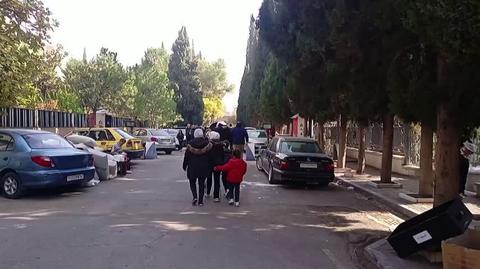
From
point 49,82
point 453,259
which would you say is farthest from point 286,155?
point 49,82

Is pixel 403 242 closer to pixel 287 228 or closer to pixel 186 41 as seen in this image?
pixel 287 228

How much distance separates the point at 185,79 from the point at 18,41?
2616 inches

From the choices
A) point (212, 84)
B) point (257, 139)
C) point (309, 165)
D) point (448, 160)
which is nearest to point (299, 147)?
point (309, 165)

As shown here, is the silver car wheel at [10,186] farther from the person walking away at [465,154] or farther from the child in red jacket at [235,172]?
the person walking away at [465,154]

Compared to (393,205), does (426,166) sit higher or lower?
Result: higher

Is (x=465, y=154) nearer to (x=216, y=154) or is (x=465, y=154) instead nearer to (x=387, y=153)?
(x=387, y=153)

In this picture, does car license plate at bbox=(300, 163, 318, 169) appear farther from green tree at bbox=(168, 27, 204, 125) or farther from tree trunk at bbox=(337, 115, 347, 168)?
green tree at bbox=(168, 27, 204, 125)

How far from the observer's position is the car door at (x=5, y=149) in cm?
1245

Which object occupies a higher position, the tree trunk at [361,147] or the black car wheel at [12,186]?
the tree trunk at [361,147]

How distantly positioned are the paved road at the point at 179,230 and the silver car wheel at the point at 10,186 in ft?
0.95

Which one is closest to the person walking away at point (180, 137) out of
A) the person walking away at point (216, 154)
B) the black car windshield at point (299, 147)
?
the black car windshield at point (299, 147)

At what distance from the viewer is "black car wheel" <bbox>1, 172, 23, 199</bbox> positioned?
Answer: 40.3ft

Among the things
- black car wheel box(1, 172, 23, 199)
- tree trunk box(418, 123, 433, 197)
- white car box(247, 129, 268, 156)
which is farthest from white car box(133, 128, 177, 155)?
tree trunk box(418, 123, 433, 197)

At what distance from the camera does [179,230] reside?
8906mm
